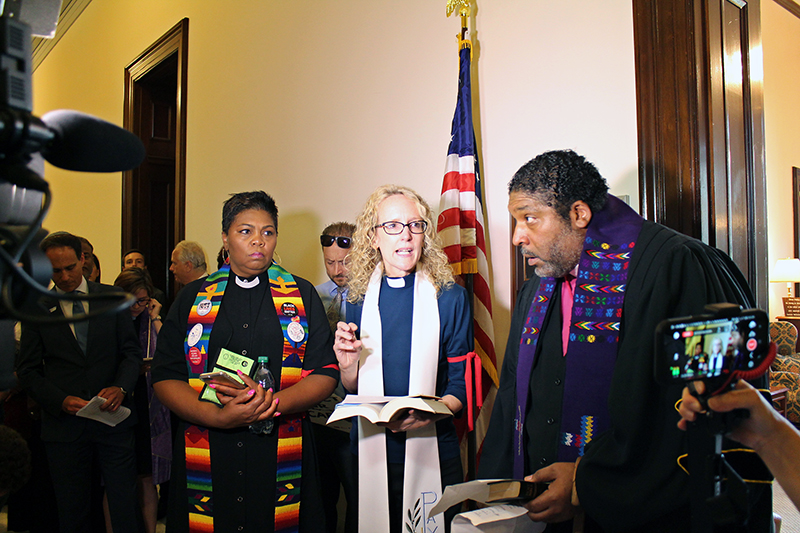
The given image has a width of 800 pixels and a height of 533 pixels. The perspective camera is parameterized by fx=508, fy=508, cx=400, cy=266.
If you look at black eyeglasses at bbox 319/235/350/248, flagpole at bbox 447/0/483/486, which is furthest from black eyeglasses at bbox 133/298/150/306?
flagpole at bbox 447/0/483/486

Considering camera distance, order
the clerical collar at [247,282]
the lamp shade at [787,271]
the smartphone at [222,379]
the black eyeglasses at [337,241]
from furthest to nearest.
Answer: the lamp shade at [787,271]
the black eyeglasses at [337,241]
the clerical collar at [247,282]
the smartphone at [222,379]

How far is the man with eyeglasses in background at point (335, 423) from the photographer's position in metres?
2.57

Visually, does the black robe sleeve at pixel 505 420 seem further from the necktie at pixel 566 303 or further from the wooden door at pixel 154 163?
the wooden door at pixel 154 163

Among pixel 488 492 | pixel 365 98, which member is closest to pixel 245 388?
pixel 488 492

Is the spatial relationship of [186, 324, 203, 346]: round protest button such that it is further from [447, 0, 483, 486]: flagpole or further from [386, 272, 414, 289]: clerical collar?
[447, 0, 483, 486]: flagpole

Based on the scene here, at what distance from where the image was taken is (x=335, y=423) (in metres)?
2.58

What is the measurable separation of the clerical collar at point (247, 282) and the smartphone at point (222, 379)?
18.9 inches

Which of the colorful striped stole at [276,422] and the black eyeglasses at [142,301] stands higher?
the black eyeglasses at [142,301]

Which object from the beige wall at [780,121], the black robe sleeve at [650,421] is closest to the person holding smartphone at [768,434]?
the black robe sleeve at [650,421]

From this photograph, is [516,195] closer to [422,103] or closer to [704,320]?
[704,320]

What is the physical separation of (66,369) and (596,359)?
98.8 inches

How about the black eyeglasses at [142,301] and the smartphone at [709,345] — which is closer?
the smartphone at [709,345]

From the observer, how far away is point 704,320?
0.78m

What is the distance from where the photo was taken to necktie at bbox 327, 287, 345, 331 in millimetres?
2805
